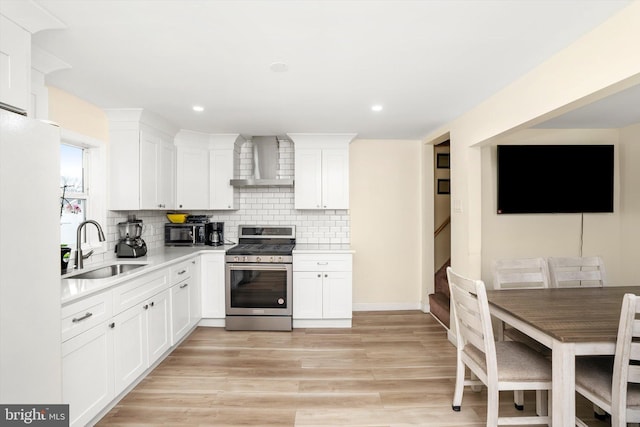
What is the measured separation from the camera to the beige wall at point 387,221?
4344mm

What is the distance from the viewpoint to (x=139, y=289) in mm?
2463

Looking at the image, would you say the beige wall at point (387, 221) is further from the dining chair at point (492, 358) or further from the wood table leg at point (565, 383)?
the wood table leg at point (565, 383)

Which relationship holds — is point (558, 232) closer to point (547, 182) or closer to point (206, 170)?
point (547, 182)

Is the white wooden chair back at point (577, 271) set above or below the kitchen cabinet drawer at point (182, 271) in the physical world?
above

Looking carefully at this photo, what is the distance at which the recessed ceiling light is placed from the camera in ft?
6.64

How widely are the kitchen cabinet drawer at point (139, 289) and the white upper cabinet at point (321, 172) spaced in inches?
71.4

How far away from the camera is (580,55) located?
5.66ft

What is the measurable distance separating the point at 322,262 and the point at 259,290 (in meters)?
0.82

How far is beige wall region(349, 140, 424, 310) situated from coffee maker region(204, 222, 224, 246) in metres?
1.81

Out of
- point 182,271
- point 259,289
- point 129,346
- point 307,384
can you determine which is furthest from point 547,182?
point 129,346

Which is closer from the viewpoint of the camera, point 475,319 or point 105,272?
point 475,319

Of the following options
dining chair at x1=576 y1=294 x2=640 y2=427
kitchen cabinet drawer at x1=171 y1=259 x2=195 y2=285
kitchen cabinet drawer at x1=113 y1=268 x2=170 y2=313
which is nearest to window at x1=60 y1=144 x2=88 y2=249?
kitchen cabinet drawer at x1=113 y1=268 x2=170 y2=313

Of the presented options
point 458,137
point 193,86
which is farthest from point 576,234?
point 193,86

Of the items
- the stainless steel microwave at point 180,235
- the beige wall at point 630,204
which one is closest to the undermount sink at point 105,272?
the stainless steel microwave at point 180,235
